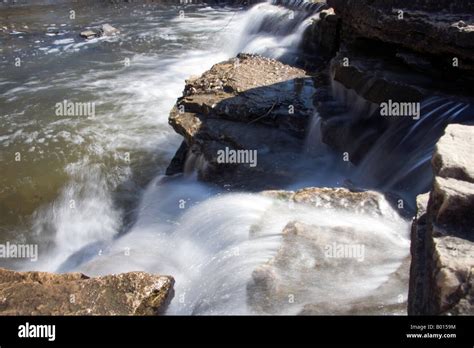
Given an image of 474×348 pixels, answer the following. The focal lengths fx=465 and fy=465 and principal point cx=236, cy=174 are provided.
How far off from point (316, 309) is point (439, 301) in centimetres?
142

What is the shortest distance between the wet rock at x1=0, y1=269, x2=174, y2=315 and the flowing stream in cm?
30

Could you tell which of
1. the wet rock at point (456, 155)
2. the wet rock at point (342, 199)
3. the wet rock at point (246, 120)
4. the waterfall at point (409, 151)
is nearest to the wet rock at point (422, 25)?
the waterfall at point (409, 151)

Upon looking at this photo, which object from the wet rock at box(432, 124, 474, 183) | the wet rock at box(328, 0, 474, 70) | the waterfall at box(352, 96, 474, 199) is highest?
the wet rock at box(328, 0, 474, 70)

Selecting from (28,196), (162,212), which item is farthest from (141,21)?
(162,212)

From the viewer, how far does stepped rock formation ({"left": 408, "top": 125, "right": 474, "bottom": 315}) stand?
2146 mm

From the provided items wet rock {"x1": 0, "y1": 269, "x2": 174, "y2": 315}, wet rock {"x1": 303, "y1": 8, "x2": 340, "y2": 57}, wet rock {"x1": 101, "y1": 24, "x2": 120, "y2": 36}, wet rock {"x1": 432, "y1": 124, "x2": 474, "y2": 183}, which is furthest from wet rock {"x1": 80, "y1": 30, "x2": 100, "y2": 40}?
wet rock {"x1": 432, "y1": 124, "x2": 474, "y2": 183}

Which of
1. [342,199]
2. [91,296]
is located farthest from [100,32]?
[91,296]

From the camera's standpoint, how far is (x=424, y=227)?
2855mm

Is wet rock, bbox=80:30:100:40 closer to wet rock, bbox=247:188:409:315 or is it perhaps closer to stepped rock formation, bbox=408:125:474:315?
wet rock, bbox=247:188:409:315

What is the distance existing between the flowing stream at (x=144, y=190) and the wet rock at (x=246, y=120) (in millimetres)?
367

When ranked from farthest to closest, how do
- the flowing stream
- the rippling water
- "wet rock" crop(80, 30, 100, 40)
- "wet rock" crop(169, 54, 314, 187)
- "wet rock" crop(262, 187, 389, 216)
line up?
"wet rock" crop(80, 30, 100, 40) → the rippling water → "wet rock" crop(169, 54, 314, 187) → "wet rock" crop(262, 187, 389, 216) → the flowing stream

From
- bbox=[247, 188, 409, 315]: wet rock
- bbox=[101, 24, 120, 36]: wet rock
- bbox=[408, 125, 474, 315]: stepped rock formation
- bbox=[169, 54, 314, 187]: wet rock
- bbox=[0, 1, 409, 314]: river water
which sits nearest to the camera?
bbox=[408, 125, 474, 315]: stepped rock formation

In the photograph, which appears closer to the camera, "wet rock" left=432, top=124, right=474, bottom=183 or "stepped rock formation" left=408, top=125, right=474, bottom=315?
"stepped rock formation" left=408, top=125, right=474, bottom=315
